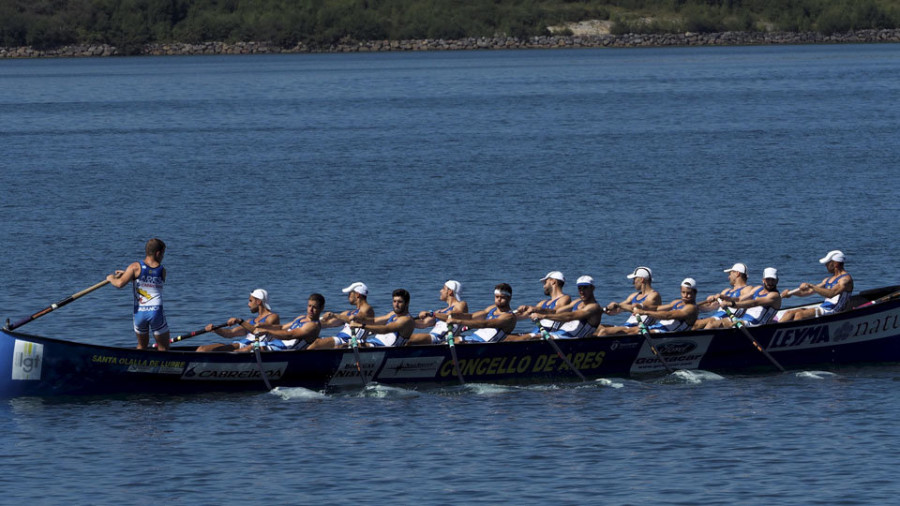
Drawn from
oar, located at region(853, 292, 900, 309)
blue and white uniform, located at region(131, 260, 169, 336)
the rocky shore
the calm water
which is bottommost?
the rocky shore

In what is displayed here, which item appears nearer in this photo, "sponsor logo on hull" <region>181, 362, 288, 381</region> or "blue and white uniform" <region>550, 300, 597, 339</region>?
"sponsor logo on hull" <region>181, 362, 288, 381</region>

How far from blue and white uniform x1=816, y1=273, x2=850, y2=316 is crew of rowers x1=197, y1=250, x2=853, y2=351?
2cm

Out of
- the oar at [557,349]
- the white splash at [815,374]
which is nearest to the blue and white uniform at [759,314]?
the white splash at [815,374]

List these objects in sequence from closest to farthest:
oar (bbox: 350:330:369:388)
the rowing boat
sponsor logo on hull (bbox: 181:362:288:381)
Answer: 1. the rowing boat
2. sponsor logo on hull (bbox: 181:362:288:381)
3. oar (bbox: 350:330:369:388)

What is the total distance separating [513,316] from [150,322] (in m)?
6.01

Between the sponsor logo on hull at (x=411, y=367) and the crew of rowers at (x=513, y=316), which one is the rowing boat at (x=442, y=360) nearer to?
the sponsor logo on hull at (x=411, y=367)

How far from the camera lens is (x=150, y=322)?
82.0 feet

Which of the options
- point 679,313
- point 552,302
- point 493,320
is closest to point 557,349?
point 493,320

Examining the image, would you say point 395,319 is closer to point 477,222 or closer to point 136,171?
point 477,222

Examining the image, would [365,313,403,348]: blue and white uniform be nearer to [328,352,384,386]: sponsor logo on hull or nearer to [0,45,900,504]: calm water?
[328,352,384,386]: sponsor logo on hull

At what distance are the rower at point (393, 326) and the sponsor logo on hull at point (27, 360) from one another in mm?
5018

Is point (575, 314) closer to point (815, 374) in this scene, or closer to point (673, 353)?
point (673, 353)

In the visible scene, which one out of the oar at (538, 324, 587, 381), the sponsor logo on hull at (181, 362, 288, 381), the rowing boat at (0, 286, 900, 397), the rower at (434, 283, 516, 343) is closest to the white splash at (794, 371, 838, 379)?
the rowing boat at (0, 286, 900, 397)

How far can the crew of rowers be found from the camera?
84.3 feet
